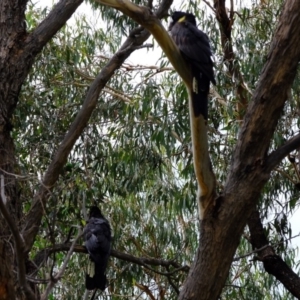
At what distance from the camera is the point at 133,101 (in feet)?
21.5

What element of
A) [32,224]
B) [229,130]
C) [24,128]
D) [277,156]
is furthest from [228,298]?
[277,156]

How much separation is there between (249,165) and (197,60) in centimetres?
62

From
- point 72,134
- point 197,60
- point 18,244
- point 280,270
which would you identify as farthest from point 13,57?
point 280,270

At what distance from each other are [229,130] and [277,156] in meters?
2.70

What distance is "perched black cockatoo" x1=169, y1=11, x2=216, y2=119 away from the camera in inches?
145

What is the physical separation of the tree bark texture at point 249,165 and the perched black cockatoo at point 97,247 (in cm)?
161

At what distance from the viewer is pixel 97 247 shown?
511 cm

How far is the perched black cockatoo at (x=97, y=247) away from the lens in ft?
16.8

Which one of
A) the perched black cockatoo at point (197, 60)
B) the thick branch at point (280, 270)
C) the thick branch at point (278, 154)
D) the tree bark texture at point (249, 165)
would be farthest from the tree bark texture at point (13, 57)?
the thick branch at point (280, 270)

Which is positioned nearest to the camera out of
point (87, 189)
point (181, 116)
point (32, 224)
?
point (32, 224)

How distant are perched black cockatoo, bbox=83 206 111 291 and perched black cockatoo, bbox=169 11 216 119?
5.01 feet

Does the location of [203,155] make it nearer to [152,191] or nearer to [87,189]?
[87,189]

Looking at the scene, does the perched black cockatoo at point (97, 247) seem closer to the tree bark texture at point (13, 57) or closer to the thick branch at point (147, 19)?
the tree bark texture at point (13, 57)

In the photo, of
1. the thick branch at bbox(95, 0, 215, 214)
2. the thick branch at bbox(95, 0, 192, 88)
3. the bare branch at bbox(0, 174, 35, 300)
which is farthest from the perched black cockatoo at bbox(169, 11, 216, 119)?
the bare branch at bbox(0, 174, 35, 300)
